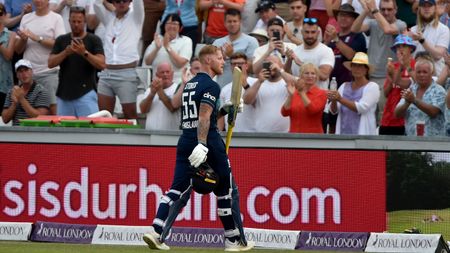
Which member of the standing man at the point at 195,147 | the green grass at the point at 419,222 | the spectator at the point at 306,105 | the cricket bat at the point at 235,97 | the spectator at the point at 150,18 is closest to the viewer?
the standing man at the point at 195,147

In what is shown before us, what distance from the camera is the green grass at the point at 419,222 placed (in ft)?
42.2

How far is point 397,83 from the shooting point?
1505 cm

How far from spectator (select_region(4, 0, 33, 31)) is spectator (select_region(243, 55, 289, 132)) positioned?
4.97 metres

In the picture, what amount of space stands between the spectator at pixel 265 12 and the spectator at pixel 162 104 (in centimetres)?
228

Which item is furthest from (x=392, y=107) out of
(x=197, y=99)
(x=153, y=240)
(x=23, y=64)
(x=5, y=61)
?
(x=5, y=61)

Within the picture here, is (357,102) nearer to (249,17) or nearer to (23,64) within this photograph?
(249,17)

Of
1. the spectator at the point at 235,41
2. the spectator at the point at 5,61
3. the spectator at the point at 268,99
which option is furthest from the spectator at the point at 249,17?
the spectator at the point at 5,61

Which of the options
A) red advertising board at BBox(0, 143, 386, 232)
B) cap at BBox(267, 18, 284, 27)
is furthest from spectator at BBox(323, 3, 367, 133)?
red advertising board at BBox(0, 143, 386, 232)

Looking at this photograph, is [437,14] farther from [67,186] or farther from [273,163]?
[67,186]

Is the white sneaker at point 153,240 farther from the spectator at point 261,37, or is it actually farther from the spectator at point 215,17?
the spectator at point 215,17

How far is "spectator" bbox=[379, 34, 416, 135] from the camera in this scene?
1499 centimetres

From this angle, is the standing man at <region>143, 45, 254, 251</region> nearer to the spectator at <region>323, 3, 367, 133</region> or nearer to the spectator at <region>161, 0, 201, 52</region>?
→ the spectator at <region>323, 3, 367, 133</region>

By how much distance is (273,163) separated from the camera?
44.4 ft

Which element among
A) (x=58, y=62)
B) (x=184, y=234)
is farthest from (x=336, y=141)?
(x=58, y=62)
